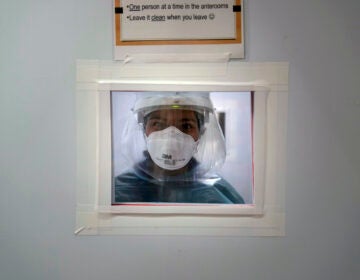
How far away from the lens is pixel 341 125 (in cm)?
78

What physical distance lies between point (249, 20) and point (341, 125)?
428mm

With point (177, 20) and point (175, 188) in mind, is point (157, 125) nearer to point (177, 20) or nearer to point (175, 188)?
point (175, 188)

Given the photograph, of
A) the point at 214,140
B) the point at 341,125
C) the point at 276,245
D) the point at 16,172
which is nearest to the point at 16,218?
the point at 16,172

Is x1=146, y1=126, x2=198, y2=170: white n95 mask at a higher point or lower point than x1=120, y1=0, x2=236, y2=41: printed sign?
lower

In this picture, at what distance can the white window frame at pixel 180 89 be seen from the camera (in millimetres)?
771

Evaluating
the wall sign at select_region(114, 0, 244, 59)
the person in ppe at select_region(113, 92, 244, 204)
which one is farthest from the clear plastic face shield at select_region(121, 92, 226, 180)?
the wall sign at select_region(114, 0, 244, 59)

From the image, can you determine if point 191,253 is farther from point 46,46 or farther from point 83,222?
point 46,46

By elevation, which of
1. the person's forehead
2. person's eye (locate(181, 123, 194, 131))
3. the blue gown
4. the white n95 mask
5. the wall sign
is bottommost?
the blue gown

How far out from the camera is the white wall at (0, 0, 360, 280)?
2.54ft

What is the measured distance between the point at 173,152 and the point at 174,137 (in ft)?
0.15

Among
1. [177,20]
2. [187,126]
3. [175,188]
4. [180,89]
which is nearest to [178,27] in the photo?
[177,20]

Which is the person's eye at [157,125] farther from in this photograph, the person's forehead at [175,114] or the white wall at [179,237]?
the white wall at [179,237]

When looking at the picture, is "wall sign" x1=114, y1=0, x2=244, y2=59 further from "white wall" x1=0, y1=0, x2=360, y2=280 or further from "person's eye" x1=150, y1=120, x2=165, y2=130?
"person's eye" x1=150, y1=120, x2=165, y2=130

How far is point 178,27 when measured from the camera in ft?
2.54
